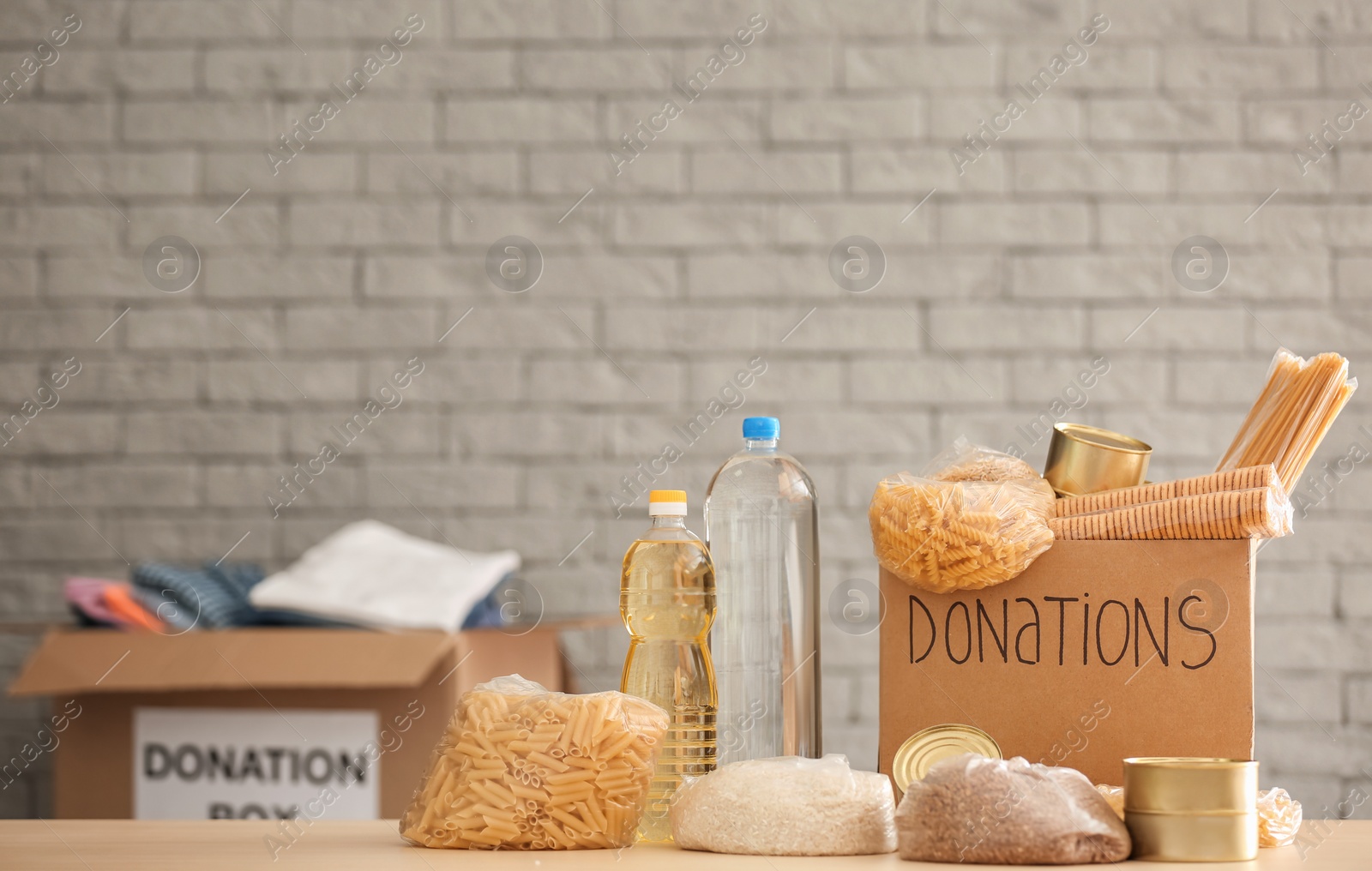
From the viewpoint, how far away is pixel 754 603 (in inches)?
34.7

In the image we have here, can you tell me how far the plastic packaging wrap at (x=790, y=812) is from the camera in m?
0.70

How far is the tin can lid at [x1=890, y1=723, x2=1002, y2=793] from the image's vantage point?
79 cm

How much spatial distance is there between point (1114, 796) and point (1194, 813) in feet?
0.20

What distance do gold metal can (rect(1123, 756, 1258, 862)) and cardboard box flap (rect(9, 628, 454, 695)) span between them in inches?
40.4

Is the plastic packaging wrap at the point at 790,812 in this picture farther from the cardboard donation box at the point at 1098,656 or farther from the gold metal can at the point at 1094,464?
the gold metal can at the point at 1094,464

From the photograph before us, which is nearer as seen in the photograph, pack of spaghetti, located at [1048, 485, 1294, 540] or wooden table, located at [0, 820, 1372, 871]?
wooden table, located at [0, 820, 1372, 871]

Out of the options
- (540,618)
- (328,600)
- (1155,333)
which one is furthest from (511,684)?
(1155,333)

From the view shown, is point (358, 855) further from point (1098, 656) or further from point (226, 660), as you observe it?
point (226, 660)

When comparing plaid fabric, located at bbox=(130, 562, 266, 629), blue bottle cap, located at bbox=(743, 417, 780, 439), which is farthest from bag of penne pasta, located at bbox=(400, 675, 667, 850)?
plaid fabric, located at bbox=(130, 562, 266, 629)

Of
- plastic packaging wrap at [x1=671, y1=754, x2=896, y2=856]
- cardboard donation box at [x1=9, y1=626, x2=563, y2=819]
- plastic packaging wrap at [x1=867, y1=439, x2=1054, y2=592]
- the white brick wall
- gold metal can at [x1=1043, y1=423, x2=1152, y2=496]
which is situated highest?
the white brick wall

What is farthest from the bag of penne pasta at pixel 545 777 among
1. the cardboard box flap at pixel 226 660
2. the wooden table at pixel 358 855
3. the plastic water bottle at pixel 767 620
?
the cardboard box flap at pixel 226 660

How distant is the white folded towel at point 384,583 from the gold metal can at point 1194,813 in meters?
1.10

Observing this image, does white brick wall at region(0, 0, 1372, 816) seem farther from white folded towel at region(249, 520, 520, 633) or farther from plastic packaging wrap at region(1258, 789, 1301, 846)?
plastic packaging wrap at region(1258, 789, 1301, 846)

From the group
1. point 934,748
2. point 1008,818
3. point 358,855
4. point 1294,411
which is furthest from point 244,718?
point 1294,411
